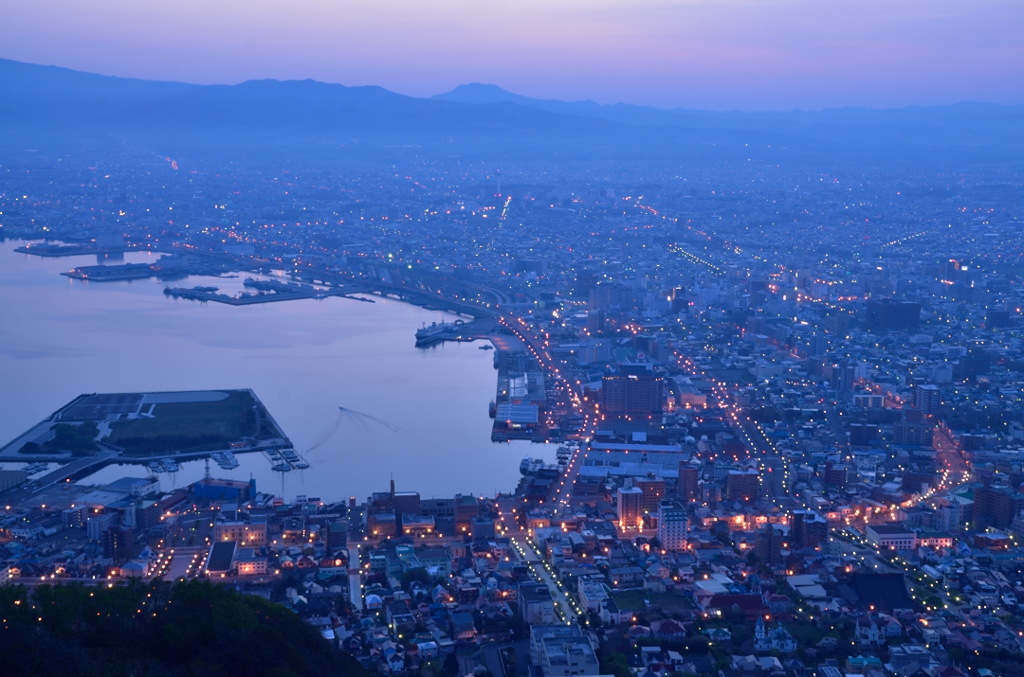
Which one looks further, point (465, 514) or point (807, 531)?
point (465, 514)

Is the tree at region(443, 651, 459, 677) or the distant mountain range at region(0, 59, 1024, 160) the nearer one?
the tree at region(443, 651, 459, 677)

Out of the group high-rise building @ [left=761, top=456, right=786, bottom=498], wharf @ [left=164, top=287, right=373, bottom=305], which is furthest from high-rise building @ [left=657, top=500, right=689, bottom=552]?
wharf @ [left=164, top=287, right=373, bottom=305]

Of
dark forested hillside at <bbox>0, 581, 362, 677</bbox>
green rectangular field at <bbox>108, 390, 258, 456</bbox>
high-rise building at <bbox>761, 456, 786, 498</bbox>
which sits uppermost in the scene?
dark forested hillside at <bbox>0, 581, 362, 677</bbox>

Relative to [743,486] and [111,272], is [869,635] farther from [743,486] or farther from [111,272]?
[111,272]

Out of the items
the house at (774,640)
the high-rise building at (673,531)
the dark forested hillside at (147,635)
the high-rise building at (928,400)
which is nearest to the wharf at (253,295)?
the high-rise building at (928,400)

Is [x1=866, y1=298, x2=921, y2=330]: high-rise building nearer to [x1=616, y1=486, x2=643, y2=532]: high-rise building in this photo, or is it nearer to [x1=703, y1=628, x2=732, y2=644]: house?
[x1=616, y1=486, x2=643, y2=532]: high-rise building

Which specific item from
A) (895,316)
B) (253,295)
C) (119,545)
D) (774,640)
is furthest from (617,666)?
(253,295)
